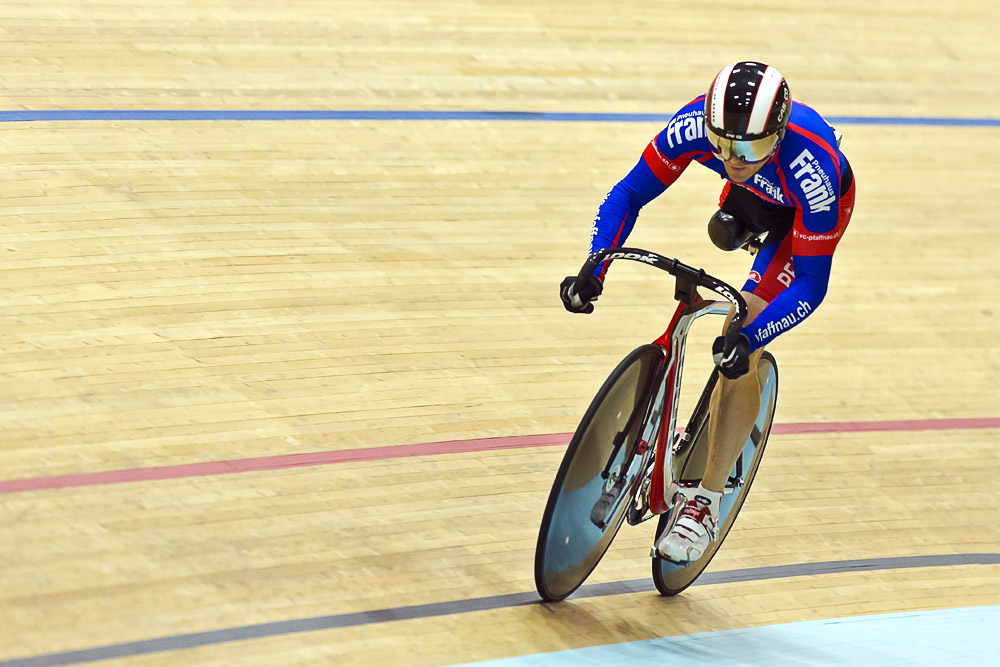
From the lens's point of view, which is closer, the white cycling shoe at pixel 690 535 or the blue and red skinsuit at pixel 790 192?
the blue and red skinsuit at pixel 790 192

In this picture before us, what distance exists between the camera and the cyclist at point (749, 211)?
231 cm

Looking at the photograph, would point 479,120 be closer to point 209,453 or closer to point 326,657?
point 209,453

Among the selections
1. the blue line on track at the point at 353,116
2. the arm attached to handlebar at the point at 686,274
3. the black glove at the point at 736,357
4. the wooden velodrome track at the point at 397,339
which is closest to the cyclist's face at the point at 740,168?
the arm attached to handlebar at the point at 686,274

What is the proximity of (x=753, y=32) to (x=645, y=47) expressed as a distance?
27.1 inches

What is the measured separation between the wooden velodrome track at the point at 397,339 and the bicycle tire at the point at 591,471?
15cm

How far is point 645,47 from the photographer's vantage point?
5766 mm

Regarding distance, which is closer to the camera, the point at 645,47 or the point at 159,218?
the point at 159,218

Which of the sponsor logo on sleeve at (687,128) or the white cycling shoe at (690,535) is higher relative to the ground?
the sponsor logo on sleeve at (687,128)

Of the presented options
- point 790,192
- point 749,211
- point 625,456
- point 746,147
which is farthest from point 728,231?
point 625,456

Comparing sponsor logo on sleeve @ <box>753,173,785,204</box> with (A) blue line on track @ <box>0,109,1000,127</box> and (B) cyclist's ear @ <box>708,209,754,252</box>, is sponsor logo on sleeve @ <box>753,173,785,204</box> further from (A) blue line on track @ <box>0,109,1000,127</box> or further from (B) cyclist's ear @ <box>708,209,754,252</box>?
(A) blue line on track @ <box>0,109,1000,127</box>

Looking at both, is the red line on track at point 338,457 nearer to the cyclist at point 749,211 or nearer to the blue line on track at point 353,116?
the cyclist at point 749,211

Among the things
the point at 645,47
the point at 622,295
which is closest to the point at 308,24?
the point at 645,47

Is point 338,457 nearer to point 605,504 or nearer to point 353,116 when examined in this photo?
point 605,504

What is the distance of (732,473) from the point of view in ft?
9.40
